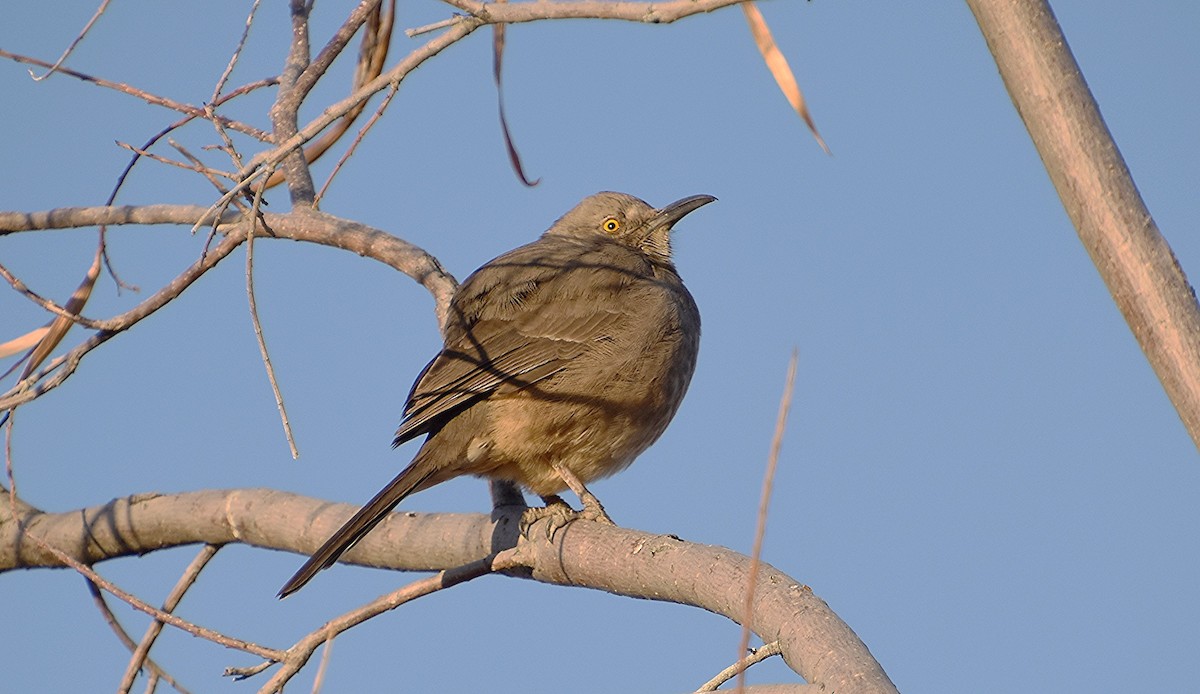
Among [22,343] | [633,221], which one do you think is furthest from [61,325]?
[633,221]

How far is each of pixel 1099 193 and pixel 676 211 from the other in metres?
4.09

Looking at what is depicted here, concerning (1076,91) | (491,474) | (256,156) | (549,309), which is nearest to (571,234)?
(549,309)

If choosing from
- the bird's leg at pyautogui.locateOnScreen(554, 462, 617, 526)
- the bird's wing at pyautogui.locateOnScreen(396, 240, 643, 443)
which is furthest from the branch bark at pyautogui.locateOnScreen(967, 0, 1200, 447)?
the bird's wing at pyautogui.locateOnScreen(396, 240, 643, 443)

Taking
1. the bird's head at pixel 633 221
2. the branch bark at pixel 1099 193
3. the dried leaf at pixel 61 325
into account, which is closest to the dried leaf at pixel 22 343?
the dried leaf at pixel 61 325

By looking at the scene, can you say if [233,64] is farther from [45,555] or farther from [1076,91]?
[1076,91]

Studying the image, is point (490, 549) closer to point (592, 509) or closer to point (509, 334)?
point (592, 509)

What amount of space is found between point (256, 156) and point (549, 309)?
206cm

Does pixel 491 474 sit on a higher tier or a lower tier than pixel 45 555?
lower

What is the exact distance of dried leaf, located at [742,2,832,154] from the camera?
2.81m

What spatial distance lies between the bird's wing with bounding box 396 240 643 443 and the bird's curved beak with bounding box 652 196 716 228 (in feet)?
2.65

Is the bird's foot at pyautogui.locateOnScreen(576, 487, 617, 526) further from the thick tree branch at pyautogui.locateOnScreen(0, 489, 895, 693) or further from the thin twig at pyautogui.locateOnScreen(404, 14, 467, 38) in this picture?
the thin twig at pyautogui.locateOnScreen(404, 14, 467, 38)

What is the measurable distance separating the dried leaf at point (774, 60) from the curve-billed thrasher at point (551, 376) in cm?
190

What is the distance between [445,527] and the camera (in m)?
4.41

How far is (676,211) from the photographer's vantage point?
6.05 meters
